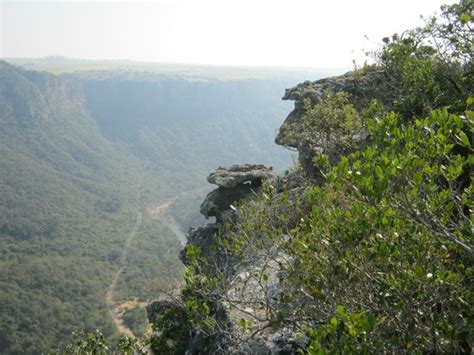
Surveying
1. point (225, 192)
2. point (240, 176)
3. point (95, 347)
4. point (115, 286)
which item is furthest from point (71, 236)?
point (95, 347)

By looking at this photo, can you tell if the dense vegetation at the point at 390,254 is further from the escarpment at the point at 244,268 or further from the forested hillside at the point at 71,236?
the forested hillside at the point at 71,236

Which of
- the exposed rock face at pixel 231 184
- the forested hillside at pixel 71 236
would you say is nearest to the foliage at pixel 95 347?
the exposed rock face at pixel 231 184

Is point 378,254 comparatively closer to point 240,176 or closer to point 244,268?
point 244,268

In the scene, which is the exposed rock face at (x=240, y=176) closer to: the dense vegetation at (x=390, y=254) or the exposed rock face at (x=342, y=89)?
the exposed rock face at (x=342, y=89)

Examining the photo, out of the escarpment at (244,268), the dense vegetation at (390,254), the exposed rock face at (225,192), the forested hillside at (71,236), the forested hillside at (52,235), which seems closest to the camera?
the dense vegetation at (390,254)

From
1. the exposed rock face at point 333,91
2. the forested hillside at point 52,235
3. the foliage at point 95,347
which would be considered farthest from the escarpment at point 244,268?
the forested hillside at point 52,235

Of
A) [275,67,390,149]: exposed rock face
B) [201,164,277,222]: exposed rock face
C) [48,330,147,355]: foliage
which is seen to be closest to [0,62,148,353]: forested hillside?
[201,164,277,222]: exposed rock face

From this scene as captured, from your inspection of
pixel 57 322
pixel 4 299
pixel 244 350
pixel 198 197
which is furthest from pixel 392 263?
pixel 198 197

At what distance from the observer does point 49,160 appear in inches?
7259

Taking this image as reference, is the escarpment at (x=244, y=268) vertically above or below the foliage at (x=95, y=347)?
above

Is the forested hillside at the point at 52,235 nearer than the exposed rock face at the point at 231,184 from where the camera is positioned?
No

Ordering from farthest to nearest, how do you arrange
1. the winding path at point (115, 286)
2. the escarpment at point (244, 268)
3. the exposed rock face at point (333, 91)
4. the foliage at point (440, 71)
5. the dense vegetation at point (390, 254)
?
the winding path at point (115, 286), the exposed rock face at point (333, 91), the foliage at point (440, 71), the escarpment at point (244, 268), the dense vegetation at point (390, 254)

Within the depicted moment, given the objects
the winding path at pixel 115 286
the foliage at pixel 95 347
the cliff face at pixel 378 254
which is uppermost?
the cliff face at pixel 378 254

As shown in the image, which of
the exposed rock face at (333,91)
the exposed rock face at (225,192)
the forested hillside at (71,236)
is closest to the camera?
the exposed rock face at (333,91)
